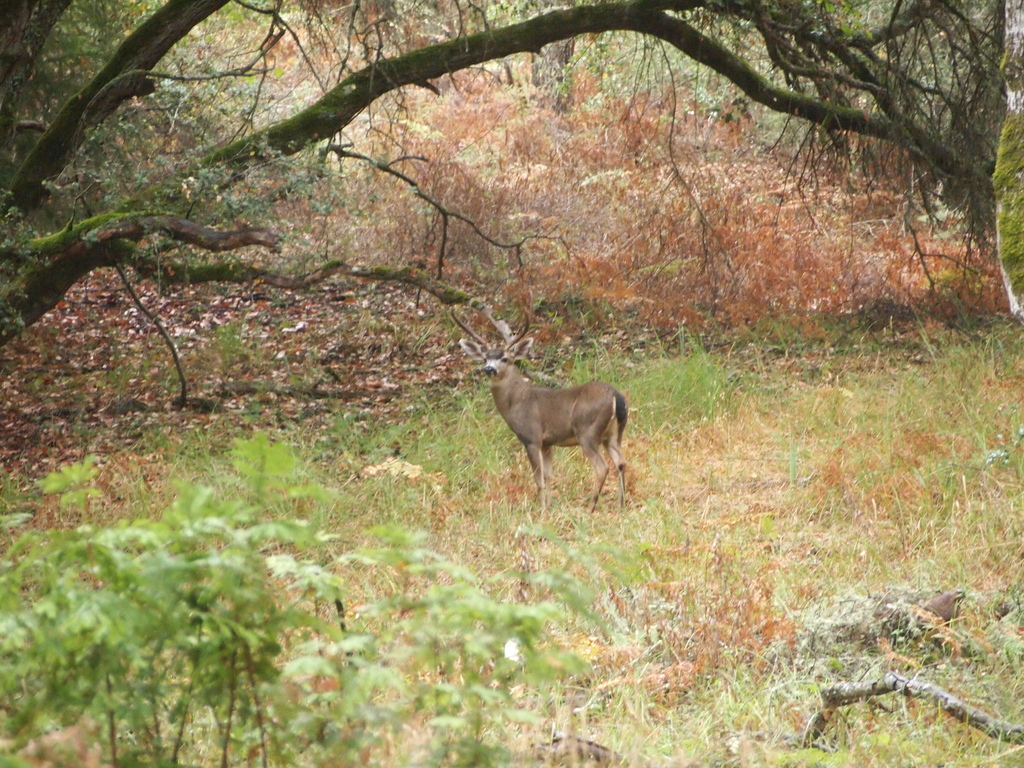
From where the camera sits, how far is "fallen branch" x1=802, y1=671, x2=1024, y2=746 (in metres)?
3.59

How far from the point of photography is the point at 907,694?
379 cm

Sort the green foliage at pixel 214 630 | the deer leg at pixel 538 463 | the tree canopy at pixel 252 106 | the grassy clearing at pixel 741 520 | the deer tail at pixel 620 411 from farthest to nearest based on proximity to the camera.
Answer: the tree canopy at pixel 252 106 < the deer leg at pixel 538 463 < the deer tail at pixel 620 411 < the grassy clearing at pixel 741 520 < the green foliage at pixel 214 630

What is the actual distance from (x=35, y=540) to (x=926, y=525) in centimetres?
486

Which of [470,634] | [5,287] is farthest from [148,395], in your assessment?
[470,634]

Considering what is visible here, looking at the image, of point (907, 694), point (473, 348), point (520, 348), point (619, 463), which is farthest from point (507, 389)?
point (907, 694)

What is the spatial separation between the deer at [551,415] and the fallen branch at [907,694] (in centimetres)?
365

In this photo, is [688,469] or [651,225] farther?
[651,225]

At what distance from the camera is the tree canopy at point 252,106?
8703 millimetres

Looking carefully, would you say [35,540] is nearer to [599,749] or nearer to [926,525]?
[599,749]

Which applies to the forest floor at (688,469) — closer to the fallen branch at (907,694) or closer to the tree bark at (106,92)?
the fallen branch at (907,694)

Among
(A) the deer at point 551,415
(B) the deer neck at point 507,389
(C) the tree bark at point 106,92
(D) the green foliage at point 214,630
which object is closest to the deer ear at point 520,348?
(A) the deer at point 551,415

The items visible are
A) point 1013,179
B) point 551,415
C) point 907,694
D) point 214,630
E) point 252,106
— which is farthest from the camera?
point 252,106

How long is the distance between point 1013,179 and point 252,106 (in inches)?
272

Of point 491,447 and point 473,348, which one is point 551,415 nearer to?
point 491,447
